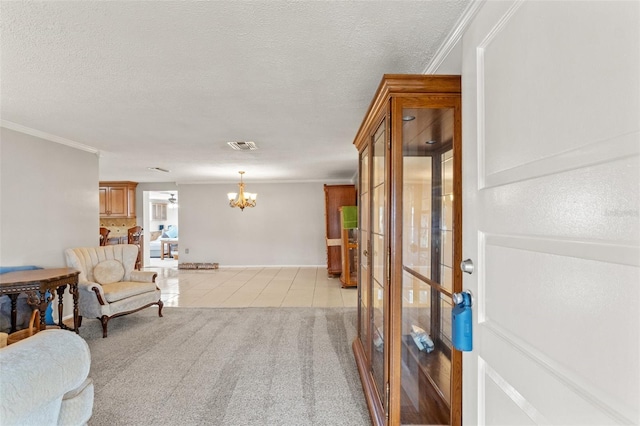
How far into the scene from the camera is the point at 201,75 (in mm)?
2041

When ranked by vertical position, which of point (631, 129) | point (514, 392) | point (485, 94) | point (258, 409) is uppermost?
point (485, 94)

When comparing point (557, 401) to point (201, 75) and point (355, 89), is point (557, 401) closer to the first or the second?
point (355, 89)

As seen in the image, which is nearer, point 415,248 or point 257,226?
point 415,248

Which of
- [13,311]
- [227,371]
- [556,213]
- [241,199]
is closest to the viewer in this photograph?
[556,213]

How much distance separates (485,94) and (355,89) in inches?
56.8

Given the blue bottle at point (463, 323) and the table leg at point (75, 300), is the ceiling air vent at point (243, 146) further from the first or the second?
the blue bottle at point (463, 323)

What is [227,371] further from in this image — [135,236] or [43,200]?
[135,236]

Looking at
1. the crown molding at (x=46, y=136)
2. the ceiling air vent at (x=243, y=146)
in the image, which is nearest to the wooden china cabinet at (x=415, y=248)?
the ceiling air vent at (x=243, y=146)

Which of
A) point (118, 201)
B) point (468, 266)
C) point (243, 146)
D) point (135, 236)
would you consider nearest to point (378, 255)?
point (468, 266)

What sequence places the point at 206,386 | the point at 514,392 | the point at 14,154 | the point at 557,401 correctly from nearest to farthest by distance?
the point at 557,401, the point at 514,392, the point at 206,386, the point at 14,154

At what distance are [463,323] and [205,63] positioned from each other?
1998 millimetres

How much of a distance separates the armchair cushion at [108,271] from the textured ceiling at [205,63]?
1.57 m

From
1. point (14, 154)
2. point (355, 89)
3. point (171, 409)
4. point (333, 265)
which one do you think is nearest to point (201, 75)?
point (355, 89)

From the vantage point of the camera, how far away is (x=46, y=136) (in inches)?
136
